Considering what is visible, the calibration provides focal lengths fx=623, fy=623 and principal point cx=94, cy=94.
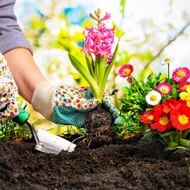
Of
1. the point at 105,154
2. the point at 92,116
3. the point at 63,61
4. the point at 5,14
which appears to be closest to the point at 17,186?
the point at 105,154

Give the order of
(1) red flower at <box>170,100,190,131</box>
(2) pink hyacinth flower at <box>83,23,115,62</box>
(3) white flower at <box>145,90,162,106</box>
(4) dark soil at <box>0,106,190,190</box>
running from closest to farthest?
(4) dark soil at <box>0,106,190,190</box>, (1) red flower at <box>170,100,190,131</box>, (3) white flower at <box>145,90,162,106</box>, (2) pink hyacinth flower at <box>83,23,115,62</box>

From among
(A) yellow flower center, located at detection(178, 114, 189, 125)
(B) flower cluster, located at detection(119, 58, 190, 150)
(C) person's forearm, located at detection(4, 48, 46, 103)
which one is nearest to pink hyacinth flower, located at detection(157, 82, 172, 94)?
(B) flower cluster, located at detection(119, 58, 190, 150)

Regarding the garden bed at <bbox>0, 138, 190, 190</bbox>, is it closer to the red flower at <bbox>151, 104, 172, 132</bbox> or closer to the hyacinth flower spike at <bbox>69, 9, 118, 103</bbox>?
the red flower at <bbox>151, 104, 172, 132</bbox>

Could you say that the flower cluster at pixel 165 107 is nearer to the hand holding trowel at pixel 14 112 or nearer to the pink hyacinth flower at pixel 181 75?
the pink hyacinth flower at pixel 181 75

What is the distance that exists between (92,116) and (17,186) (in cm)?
76

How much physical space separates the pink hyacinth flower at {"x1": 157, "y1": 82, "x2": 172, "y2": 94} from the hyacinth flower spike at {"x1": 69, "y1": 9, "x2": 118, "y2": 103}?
1.44 ft

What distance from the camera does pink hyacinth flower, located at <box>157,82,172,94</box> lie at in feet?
6.13

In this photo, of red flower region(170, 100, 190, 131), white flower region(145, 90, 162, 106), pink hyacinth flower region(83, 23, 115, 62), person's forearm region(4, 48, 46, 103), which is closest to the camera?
red flower region(170, 100, 190, 131)

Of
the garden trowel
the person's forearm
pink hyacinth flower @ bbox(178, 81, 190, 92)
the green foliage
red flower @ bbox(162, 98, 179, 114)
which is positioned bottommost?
the garden trowel

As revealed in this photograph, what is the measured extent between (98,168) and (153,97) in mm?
279

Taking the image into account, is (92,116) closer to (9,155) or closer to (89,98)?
(89,98)

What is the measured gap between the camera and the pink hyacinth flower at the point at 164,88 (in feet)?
6.13

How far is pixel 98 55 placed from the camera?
2297 mm

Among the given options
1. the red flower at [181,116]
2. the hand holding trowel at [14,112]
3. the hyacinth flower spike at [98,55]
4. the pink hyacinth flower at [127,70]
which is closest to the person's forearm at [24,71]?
the hyacinth flower spike at [98,55]
